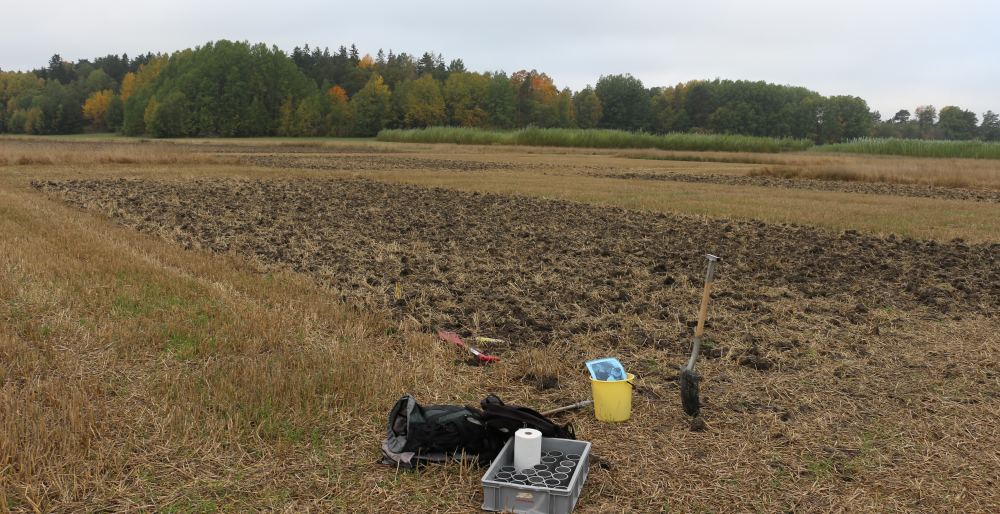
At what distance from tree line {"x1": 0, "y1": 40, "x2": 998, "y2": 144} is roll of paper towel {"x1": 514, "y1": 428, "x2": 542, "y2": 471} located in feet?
317

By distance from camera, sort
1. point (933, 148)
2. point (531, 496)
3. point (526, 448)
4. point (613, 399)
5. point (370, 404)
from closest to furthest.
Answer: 1. point (531, 496)
2. point (526, 448)
3. point (613, 399)
4. point (370, 404)
5. point (933, 148)

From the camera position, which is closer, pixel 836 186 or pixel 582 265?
pixel 582 265

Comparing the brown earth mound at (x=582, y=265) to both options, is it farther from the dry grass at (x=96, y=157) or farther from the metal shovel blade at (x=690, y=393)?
the dry grass at (x=96, y=157)

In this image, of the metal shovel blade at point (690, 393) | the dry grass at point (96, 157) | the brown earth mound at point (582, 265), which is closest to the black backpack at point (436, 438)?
the metal shovel blade at point (690, 393)

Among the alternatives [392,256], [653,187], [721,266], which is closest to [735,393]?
[721,266]

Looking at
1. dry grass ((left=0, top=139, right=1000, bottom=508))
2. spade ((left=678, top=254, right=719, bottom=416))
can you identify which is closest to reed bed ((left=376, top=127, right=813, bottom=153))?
dry grass ((left=0, top=139, right=1000, bottom=508))

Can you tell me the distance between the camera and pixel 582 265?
10.1 m

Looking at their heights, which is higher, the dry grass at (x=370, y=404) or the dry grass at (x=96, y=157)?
the dry grass at (x=96, y=157)

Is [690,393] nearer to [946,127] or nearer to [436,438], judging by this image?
[436,438]

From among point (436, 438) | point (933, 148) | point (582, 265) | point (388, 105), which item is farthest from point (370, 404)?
point (388, 105)

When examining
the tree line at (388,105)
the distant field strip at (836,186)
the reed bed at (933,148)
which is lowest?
the distant field strip at (836,186)

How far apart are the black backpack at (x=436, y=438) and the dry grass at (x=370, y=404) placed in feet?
0.39

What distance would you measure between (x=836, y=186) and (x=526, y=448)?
89.0ft

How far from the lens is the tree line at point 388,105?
102m
